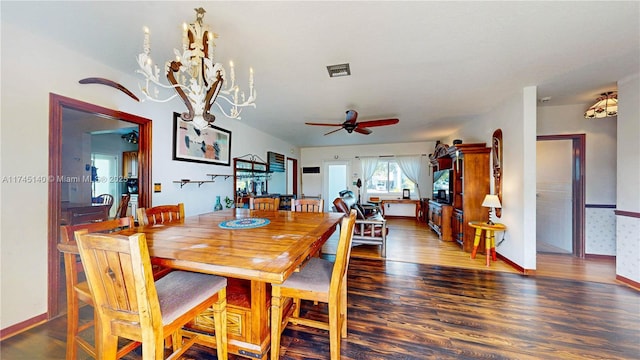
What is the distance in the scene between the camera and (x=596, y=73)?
256 cm

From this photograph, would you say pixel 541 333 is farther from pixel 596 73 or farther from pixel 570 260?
pixel 596 73

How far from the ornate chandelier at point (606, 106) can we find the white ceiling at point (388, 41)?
13 cm

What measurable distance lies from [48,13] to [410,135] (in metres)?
6.16

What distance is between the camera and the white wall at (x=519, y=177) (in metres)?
2.92

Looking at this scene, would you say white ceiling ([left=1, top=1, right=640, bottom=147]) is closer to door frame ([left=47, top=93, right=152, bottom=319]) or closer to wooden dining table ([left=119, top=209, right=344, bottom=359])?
door frame ([left=47, top=93, right=152, bottom=319])

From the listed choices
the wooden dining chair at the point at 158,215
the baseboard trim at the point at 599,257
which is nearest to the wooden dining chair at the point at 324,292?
the wooden dining chair at the point at 158,215

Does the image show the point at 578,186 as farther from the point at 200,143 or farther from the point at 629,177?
the point at 200,143

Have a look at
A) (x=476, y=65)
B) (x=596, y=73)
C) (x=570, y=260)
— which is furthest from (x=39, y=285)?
(x=570, y=260)

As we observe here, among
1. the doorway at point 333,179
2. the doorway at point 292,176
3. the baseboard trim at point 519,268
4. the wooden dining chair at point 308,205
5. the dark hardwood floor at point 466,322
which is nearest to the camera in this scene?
the dark hardwood floor at point 466,322

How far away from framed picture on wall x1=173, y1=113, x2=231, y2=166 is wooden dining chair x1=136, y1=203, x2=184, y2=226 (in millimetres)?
1290

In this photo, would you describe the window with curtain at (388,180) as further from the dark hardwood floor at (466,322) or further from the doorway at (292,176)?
the dark hardwood floor at (466,322)

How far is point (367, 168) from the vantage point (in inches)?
296

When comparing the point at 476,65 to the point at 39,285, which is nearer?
the point at 39,285

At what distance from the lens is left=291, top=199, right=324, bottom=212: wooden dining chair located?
278cm
